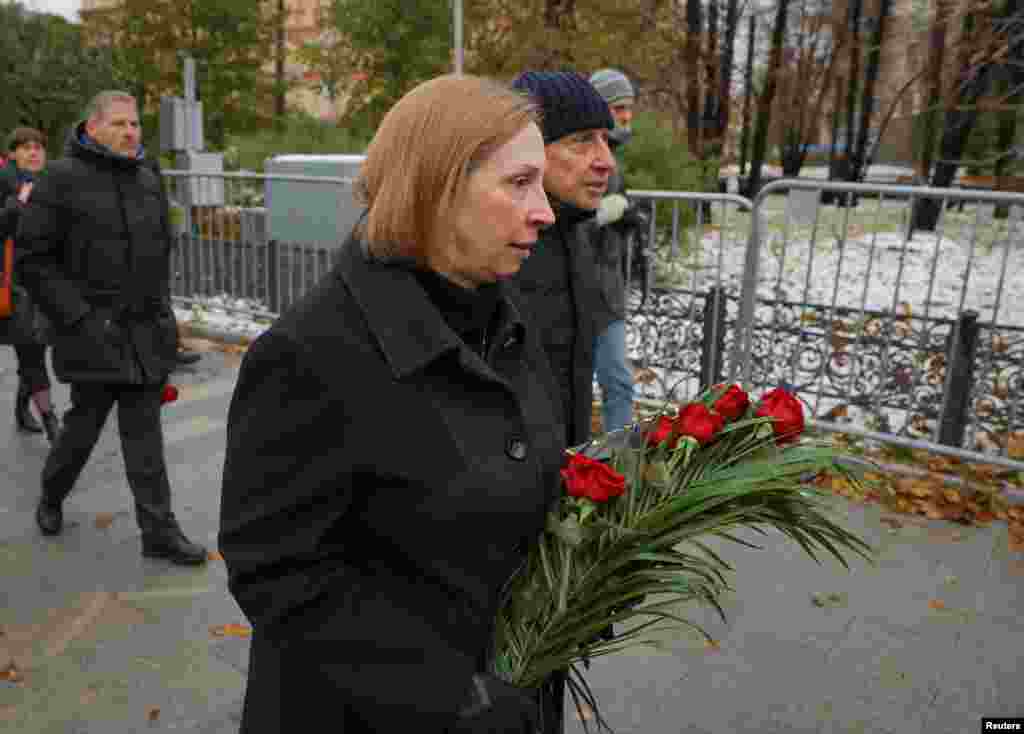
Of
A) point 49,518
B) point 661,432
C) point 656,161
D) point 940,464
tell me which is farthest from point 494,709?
point 656,161

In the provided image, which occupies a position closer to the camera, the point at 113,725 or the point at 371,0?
the point at 113,725

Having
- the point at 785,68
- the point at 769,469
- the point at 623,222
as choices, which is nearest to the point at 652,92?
the point at 785,68

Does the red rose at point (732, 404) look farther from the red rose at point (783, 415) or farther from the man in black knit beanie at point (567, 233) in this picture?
the man in black knit beanie at point (567, 233)

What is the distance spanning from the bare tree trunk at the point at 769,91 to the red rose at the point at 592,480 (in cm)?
2000

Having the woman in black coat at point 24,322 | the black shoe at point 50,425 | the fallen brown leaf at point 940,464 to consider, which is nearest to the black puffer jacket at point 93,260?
the woman in black coat at point 24,322

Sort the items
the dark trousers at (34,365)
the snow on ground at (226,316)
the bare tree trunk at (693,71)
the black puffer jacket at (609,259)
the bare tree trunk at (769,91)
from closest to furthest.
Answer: the black puffer jacket at (609,259)
the dark trousers at (34,365)
the snow on ground at (226,316)
the bare tree trunk at (693,71)
the bare tree trunk at (769,91)

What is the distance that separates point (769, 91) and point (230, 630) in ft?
72.3

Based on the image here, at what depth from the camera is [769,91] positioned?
2258cm

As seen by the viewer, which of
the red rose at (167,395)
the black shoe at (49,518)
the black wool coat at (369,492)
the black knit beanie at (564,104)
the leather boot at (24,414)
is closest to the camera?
the black wool coat at (369,492)

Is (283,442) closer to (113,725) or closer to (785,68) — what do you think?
(113,725)

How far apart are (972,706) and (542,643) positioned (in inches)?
90.1

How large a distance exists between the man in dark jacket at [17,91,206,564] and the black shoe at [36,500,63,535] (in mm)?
592

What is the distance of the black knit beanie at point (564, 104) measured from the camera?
2490 millimetres

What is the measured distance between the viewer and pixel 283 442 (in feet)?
4.37
